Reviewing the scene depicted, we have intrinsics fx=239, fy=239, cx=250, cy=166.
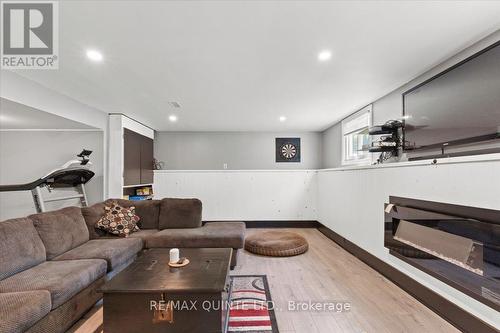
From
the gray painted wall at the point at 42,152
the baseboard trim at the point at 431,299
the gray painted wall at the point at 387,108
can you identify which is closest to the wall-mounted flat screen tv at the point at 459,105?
the gray painted wall at the point at 387,108

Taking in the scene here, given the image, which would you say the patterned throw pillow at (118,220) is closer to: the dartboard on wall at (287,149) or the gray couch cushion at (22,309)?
the gray couch cushion at (22,309)

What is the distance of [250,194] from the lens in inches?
217

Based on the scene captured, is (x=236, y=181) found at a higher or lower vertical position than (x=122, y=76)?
lower

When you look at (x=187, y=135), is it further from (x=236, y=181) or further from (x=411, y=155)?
(x=411, y=155)

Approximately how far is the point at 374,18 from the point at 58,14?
2.20 meters

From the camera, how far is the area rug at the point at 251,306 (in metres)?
1.90

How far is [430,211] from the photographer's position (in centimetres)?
213

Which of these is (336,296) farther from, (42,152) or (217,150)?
(42,152)

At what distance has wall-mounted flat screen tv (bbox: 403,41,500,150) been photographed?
1.84m

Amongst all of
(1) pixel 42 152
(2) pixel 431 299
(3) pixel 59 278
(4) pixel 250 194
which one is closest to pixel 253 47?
(3) pixel 59 278

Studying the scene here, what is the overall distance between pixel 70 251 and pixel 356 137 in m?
4.49

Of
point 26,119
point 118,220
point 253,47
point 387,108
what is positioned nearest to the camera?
point 253,47

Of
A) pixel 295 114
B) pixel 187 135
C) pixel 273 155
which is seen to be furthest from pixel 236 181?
pixel 295 114

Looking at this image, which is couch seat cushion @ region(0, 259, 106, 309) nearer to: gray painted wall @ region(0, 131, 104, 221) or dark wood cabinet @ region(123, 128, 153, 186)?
dark wood cabinet @ region(123, 128, 153, 186)
